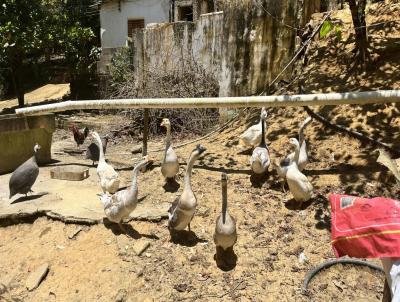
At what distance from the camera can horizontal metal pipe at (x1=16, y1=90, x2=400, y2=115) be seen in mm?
5199

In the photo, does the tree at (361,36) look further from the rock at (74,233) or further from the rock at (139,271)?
the rock at (74,233)

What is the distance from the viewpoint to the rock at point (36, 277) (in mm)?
5091

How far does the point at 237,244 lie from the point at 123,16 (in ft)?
68.1

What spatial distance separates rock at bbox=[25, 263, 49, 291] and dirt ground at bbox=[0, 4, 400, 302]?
63 mm

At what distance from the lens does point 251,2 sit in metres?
8.86

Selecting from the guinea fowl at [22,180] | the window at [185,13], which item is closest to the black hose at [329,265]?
the guinea fowl at [22,180]

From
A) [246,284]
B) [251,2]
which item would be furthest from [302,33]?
[246,284]

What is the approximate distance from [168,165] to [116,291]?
221cm

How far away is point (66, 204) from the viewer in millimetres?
6297

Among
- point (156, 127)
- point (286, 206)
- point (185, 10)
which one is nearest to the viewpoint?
point (286, 206)

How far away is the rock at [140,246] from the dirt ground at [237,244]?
0.18ft

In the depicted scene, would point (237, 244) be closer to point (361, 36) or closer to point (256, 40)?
point (361, 36)

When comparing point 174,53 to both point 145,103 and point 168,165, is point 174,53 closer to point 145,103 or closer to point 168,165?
point 145,103

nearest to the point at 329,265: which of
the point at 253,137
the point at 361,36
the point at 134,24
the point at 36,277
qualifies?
the point at 253,137
